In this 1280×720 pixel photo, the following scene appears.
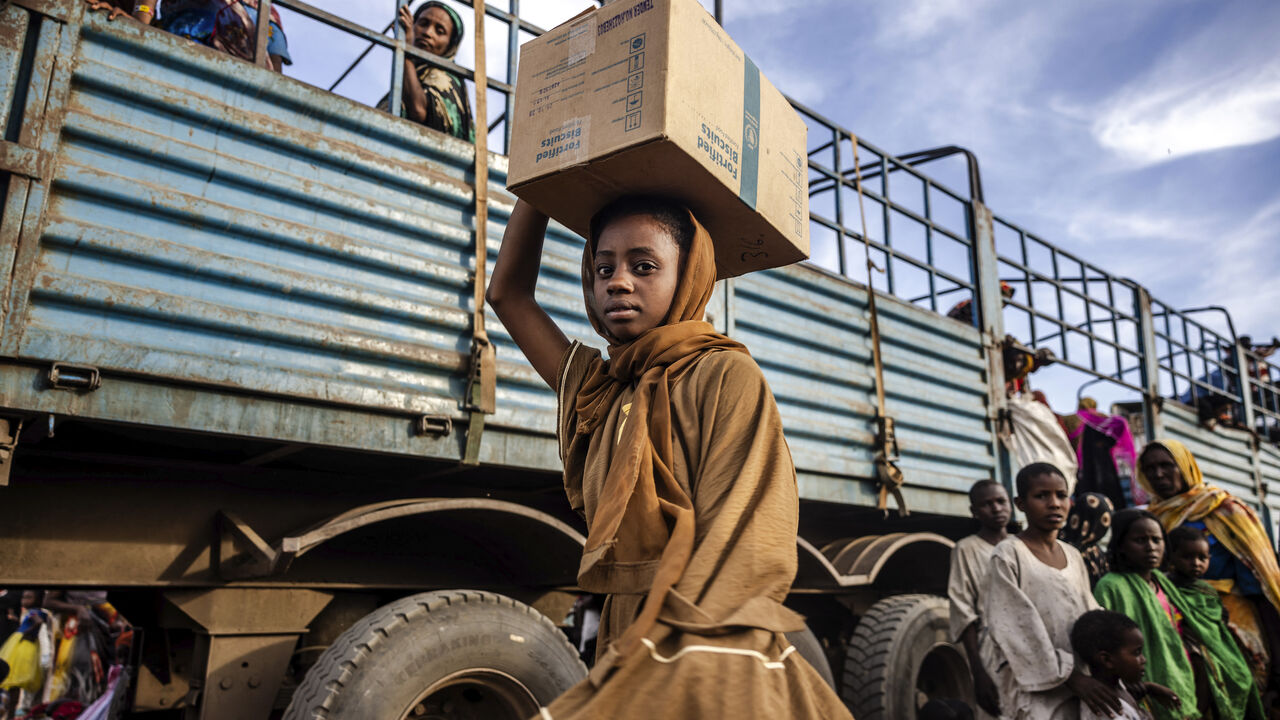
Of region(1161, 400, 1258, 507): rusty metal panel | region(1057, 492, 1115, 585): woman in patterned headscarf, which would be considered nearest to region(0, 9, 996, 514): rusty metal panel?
region(1057, 492, 1115, 585): woman in patterned headscarf

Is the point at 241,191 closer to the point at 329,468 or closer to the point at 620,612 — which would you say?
the point at 329,468

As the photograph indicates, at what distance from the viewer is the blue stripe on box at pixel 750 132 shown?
4.71 ft

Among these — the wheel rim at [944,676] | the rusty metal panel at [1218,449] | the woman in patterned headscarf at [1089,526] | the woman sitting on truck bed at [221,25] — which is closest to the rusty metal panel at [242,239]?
the woman sitting on truck bed at [221,25]

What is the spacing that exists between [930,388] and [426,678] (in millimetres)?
3242

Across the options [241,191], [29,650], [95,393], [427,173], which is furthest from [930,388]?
[29,650]

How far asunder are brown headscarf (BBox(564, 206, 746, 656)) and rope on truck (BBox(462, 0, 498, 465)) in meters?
1.38

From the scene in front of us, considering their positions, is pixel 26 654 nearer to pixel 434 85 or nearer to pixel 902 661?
pixel 434 85

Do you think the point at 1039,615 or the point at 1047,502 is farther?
the point at 1047,502

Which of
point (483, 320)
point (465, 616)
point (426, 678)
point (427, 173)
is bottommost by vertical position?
point (426, 678)

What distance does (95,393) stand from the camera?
83.8 inches

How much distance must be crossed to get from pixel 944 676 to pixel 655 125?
4.02m

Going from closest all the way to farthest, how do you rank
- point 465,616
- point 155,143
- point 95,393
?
1. point 95,393
2. point 155,143
3. point 465,616

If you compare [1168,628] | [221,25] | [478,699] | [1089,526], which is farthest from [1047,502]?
[221,25]

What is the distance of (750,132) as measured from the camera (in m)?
1.47
